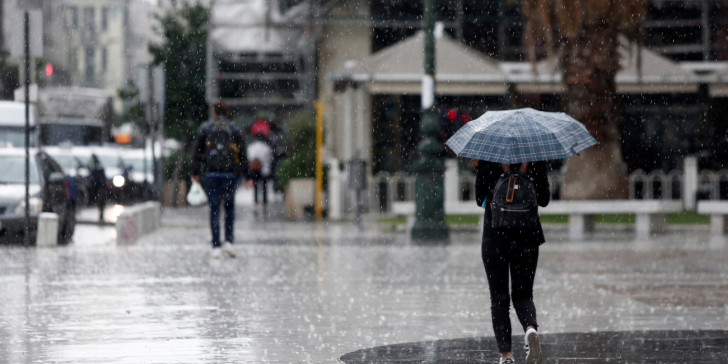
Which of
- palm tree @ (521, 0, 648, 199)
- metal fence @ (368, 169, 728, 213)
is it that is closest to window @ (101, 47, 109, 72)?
metal fence @ (368, 169, 728, 213)

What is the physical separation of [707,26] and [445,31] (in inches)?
240

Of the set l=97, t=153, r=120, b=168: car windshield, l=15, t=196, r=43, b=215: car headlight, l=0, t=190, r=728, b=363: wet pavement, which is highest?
l=97, t=153, r=120, b=168: car windshield

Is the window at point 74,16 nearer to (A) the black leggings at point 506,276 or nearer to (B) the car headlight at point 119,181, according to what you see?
(B) the car headlight at point 119,181

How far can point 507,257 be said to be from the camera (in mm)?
7750

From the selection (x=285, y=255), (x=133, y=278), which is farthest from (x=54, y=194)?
(x=133, y=278)

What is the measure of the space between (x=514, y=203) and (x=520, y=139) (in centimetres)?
35

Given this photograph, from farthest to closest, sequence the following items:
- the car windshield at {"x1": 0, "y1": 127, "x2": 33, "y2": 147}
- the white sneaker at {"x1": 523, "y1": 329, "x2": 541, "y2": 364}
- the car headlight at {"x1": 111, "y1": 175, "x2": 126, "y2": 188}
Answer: the car headlight at {"x1": 111, "y1": 175, "x2": 126, "y2": 188} → the car windshield at {"x1": 0, "y1": 127, "x2": 33, "y2": 147} → the white sneaker at {"x1": 523, "y1": 329, "x2": 541, "y2": 364}

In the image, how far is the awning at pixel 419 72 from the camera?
24984 mm

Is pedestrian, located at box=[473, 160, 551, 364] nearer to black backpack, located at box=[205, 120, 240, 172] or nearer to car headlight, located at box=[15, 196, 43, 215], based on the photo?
black backpack, located at box=[205, 120, 240, 172]

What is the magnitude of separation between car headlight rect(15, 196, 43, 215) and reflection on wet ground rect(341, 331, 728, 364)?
34.5 feet

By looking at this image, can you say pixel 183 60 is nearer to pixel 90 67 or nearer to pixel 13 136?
pixel 13 136

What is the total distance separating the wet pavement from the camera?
849cm

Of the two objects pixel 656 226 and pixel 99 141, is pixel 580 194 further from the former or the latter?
pixel 99 141

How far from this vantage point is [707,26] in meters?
29.7
